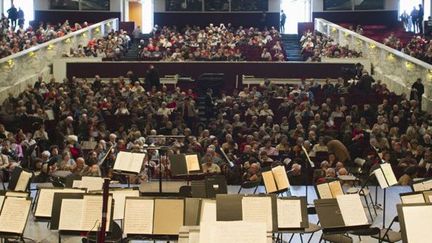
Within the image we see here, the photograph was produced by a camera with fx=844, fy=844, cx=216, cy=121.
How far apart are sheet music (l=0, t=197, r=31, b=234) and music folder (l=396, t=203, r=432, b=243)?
4.70m

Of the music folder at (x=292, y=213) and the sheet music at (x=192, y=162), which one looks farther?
the sheet music at (x=192, y=162)

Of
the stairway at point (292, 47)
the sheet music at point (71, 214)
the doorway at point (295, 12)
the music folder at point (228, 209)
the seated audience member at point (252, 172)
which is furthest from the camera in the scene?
the doorway at point (295, 12)

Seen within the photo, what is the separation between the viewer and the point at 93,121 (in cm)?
2042

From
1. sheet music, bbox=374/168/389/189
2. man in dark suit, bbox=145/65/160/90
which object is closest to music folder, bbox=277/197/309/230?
sheet music, bbox=374/168/389/189

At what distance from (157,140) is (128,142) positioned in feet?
3.94

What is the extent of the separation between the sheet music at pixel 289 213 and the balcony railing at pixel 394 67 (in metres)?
13.7

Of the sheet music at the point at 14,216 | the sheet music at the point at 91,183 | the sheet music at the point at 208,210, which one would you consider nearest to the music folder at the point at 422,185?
the sheet music at the point at 208,210

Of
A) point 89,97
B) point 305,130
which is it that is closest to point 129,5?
point 89,97

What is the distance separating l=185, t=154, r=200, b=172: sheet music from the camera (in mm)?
13945

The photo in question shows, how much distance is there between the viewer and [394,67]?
26578mm

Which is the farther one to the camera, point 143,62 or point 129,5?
point 129,5

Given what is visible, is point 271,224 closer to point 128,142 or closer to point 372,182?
point 372,182

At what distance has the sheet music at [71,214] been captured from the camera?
9.98 m

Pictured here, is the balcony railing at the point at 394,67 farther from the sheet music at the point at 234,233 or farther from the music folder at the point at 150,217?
the sheet music at the point at 234,233
